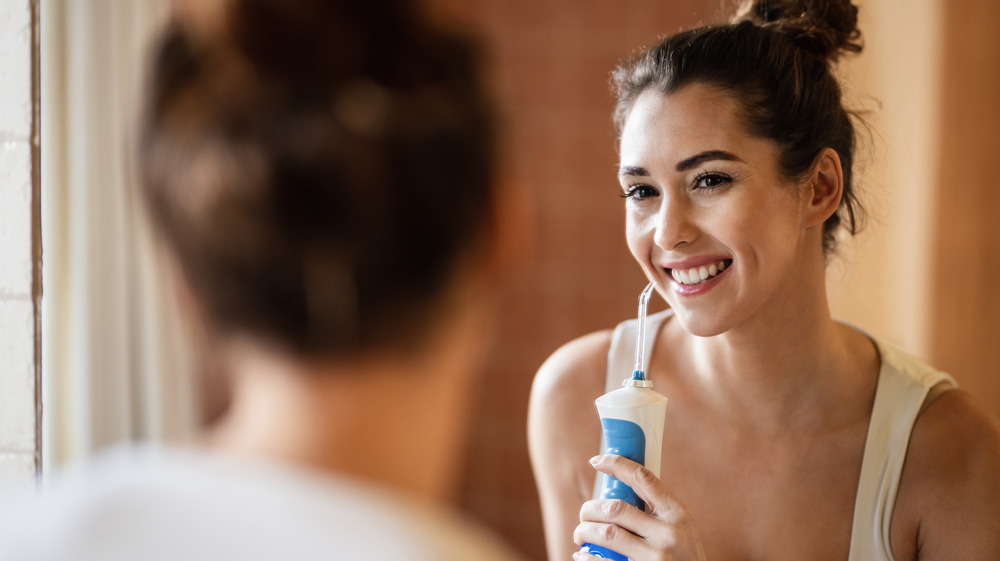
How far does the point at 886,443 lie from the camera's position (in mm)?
1029

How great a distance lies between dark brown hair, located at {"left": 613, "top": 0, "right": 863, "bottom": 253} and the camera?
0.96 m

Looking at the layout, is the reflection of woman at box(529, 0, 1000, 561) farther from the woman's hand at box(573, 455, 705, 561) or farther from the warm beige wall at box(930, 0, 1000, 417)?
the warm beige wall at box(930, 0, 1000, 417)

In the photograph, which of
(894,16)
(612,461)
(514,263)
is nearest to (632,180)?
(612,461)

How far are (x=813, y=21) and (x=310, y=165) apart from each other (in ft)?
2.60

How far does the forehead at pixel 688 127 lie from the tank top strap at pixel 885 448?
36 cm

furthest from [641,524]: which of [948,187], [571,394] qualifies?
[948,187]

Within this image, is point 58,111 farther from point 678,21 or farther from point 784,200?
point 678,21

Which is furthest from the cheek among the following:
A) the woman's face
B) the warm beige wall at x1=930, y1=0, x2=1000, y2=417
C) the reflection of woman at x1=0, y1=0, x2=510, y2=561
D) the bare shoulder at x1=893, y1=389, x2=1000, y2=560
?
the warm beige wall at x1=930, y1=0, x2=1000, y2=417

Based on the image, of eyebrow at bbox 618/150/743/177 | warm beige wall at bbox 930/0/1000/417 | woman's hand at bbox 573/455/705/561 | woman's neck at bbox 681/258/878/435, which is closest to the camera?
woman's hand at bbox 573/455/705/561

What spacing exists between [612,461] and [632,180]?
1.09 feet

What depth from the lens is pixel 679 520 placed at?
0.79 m

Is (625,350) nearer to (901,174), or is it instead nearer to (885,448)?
(885,448)

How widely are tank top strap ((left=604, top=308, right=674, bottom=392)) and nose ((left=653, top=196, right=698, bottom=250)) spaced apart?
227mm

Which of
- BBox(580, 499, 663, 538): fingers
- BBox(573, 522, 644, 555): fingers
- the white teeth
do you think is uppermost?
the white teeth
